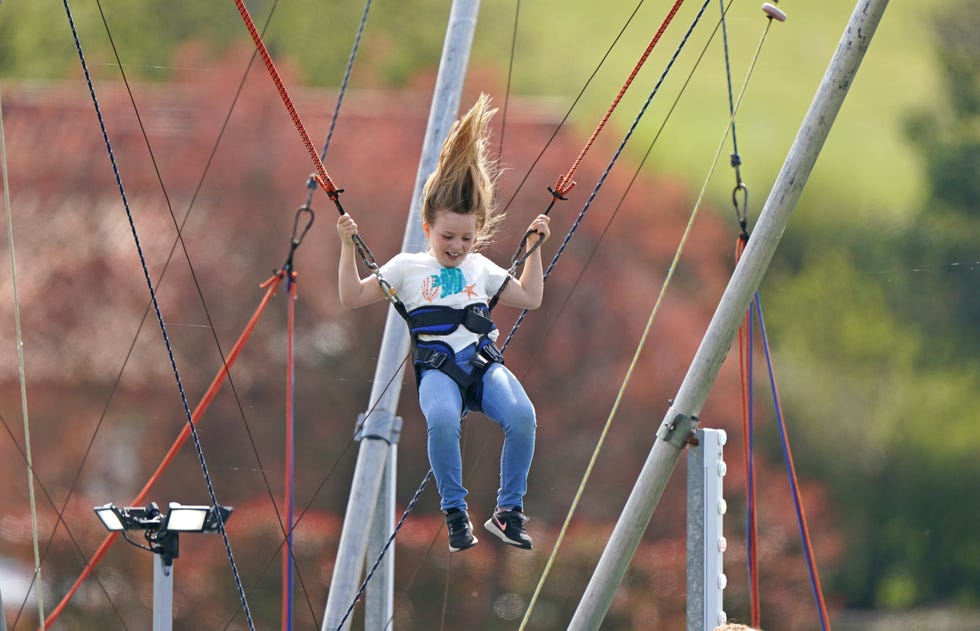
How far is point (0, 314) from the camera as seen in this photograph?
1439 cm

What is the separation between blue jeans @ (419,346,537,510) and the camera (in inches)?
165

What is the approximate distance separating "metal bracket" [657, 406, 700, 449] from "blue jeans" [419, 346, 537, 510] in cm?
61

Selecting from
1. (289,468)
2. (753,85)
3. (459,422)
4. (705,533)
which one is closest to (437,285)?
(459,422)

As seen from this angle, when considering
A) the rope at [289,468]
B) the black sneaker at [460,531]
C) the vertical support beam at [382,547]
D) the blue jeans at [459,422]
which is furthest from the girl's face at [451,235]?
the rope at [289,468]

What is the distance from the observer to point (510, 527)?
13.9 ft

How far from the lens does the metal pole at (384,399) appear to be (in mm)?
6090

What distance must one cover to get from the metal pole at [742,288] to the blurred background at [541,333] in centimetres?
828

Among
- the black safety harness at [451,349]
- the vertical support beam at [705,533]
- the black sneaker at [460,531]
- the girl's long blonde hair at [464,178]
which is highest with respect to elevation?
the girl's long blonde hair at [464,178]

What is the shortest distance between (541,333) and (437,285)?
877 centimetres

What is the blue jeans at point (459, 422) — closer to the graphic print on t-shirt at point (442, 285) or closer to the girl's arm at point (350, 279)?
the graphic print on t-shirt at point (442, 285)

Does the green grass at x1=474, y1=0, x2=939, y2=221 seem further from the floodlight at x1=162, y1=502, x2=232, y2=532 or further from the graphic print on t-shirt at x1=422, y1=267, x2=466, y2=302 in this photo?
the graphic print on t-shirt at x1=422, y1=267, x2=466, y2=302

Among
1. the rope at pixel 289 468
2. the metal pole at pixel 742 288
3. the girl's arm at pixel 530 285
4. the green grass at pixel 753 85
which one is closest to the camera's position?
the girl's arm at pixel 530 285

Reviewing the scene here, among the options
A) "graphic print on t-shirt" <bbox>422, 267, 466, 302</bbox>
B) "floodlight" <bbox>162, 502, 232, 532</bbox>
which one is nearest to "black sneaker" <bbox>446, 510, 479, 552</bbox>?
"graphic print on t-shirt" <bbox>422, 267, 466, 302</bbox>

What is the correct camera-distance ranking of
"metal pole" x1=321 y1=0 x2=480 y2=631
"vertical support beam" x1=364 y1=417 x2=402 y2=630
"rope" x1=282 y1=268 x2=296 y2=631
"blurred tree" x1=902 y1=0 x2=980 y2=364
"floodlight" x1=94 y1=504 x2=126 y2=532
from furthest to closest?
"blurred tree" x1=902 y1=0 x2=980 y2=364 → "vertical support beam" x1=364 y1=417 x2=402 y2=630 → "rope" x1=282 y1=268 x2=296 y2=631 → "metal pole" x1=321 y1=0 x2=480 y2=631 → "floodlight" x1=94 y1=504 x2=126 y2=532
